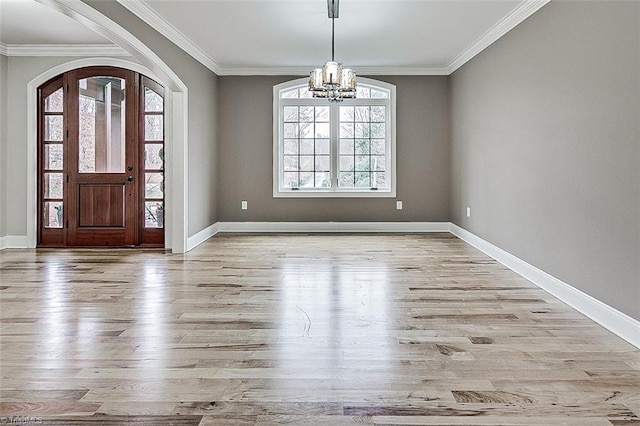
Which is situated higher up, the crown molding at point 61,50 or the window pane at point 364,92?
the crown molding at point 61,50

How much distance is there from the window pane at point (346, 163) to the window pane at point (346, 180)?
0.08 meters

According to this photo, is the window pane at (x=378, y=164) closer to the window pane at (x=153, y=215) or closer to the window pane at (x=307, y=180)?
the window pane at (x=307, y=180)

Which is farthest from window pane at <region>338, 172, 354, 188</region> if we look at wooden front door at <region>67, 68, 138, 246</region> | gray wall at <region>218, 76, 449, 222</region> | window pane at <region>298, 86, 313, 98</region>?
wooden front door at <region>67, 68, 138, 246</region>

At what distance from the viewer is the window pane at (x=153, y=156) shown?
7.03m

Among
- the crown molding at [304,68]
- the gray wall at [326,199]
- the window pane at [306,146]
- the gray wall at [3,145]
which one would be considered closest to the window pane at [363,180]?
the gray wall at [326,199]

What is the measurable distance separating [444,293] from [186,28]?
12.9 feet

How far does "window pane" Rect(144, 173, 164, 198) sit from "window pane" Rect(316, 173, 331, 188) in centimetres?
267

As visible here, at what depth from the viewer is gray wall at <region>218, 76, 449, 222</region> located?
28.1ft

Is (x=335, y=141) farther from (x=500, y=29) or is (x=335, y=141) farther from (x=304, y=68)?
(x=500, y=29)

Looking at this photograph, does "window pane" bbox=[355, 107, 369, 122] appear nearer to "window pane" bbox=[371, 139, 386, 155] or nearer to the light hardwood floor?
"window pane" bbox=[371, 139, 386, 155]

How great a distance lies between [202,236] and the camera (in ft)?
25.0

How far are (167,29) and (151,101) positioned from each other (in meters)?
1.40

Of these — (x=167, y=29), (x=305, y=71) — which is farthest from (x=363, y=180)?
(x=167, y=29)

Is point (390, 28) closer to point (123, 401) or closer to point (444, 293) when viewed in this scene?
point (444, 293)
